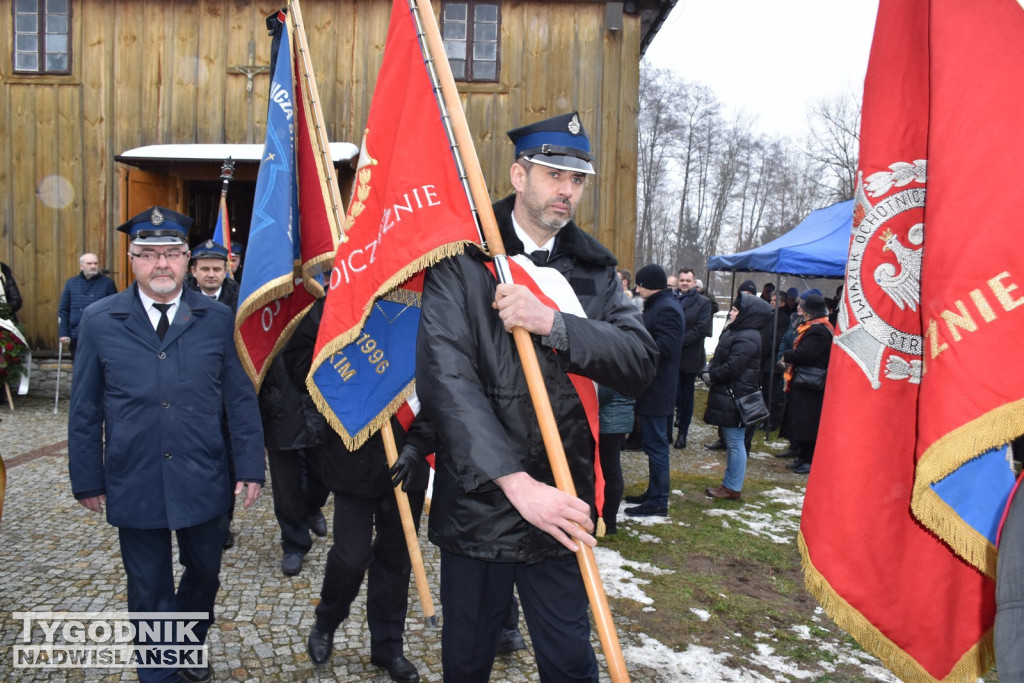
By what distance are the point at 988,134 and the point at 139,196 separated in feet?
37.8

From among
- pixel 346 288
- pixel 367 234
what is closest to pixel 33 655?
pixel 346 288

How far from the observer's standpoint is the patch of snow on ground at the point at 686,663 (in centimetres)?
359

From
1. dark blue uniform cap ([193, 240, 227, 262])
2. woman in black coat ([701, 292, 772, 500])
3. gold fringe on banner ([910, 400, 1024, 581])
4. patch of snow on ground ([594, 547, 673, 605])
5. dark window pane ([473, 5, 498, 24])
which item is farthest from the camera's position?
dark window pane ([473, 5, 498, 24])

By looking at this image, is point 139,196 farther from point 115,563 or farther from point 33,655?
point 33,655

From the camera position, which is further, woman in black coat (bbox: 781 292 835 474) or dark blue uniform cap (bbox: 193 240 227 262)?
woman in black coat (bbox: 781 292 835 474)

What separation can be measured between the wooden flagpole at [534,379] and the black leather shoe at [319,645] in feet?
6.04

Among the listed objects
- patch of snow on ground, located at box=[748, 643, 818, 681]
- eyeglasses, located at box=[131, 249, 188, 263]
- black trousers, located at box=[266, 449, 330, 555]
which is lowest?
patch of snow on ground, located at box=[748, 643, 818, 681]

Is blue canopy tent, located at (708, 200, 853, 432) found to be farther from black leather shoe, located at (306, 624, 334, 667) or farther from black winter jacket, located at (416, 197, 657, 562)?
black leather shoe, located at (306, 624, 334, 667)

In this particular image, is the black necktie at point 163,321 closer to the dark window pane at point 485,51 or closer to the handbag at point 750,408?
the handbag at point 750,408

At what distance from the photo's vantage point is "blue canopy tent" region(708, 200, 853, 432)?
9773 millimetres

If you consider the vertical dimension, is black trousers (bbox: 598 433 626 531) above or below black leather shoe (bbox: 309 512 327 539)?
above

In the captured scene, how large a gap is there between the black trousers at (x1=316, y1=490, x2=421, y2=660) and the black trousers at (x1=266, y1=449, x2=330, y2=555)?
1272 millimetres

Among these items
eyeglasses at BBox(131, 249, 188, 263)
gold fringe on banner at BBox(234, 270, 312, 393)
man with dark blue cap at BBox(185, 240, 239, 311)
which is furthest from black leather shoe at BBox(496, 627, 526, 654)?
man with dark blue cap at BBox(185, 240, 239, 311)

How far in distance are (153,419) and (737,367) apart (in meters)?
5.17
